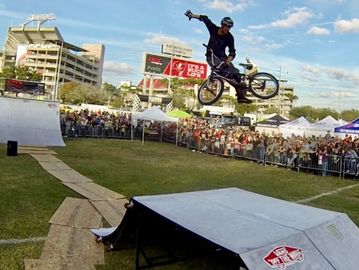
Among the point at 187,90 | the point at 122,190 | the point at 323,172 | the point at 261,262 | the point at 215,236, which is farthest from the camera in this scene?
the point at 187,90

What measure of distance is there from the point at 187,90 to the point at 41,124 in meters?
86.7

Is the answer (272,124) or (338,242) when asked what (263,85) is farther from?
(272,124)

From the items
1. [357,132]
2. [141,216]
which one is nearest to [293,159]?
[357,132]

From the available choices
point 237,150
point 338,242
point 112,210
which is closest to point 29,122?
point 237,150

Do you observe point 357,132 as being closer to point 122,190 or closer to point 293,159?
point 293,159

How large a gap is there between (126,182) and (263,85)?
682 cm

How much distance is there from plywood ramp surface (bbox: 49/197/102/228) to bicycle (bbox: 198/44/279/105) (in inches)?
148

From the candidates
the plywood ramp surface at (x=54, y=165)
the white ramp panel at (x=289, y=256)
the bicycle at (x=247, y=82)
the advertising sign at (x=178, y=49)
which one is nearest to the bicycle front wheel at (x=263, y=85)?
the bicycle at (x=247, y=82)

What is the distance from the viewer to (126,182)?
13578mm

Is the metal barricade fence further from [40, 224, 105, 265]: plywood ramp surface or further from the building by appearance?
the building

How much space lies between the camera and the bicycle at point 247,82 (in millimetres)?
8305

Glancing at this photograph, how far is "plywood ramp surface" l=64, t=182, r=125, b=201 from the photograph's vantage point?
432 inches

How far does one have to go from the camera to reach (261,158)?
74.1 feet

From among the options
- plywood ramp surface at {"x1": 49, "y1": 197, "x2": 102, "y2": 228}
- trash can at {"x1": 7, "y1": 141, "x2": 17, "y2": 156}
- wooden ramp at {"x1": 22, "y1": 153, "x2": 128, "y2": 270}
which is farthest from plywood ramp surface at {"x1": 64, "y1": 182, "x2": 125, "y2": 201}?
trash can at {"x1": 7, "y1": 141, "x2": 17, "y2": 156}
